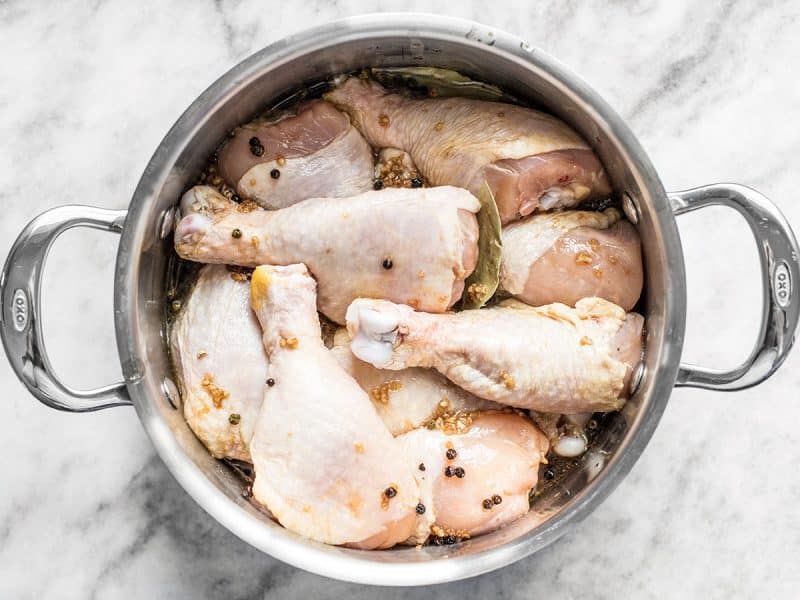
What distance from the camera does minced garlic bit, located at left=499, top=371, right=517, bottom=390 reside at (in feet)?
5.32

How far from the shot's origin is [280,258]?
166 cm

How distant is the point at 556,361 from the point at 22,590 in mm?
1235

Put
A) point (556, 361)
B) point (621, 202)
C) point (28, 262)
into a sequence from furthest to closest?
point (621, 202)
point (556, 361)
point (28, 262)

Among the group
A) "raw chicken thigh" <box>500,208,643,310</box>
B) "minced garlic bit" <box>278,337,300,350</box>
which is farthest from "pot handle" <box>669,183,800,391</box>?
"minced garlic bit" <box>278,337,300,350</box>

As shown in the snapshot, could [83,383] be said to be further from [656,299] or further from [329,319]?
[656,299]

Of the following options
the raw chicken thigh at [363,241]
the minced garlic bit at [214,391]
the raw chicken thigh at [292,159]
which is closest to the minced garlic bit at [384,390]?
Result: the raw chicken thigh at [363,241]

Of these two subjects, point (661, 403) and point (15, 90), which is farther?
point (15, 90)

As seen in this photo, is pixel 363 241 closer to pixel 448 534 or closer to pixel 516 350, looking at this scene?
pixel 516 350

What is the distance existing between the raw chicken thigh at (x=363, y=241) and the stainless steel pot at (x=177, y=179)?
114 millimetres

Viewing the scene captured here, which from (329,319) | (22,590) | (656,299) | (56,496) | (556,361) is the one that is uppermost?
(656,299)

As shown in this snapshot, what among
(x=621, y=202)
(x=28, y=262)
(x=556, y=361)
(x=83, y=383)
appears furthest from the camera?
(x=83, y=383)

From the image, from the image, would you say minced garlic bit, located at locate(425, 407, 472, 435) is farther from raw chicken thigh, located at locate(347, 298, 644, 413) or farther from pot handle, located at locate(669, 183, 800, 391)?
pot handle, located at locate(669, 183, 800, 391)

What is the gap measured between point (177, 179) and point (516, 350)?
2.28 ft

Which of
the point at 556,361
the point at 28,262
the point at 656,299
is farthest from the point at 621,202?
the point at 28,262
